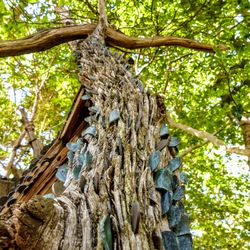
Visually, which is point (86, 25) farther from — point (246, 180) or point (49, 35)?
point (246, 180)

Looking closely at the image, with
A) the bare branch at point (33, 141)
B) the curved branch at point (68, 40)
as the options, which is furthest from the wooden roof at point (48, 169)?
the bare branch at point (33, 141)

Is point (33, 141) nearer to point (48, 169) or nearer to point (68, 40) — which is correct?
point (48, 169)

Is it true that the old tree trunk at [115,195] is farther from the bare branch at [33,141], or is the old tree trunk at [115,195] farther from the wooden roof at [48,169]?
the bare branch at [33,141]

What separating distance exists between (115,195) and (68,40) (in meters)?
2.53

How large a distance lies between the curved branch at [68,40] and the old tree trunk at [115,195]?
4.09ft

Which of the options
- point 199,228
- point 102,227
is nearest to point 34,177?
point 102,227

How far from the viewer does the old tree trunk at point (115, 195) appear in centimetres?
66

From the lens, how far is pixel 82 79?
2.43m

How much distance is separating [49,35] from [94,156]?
203 centimetres

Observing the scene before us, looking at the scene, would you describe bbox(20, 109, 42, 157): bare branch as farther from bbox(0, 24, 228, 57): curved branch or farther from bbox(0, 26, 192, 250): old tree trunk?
bbox(0, 26, 192, 250): old tree trunk

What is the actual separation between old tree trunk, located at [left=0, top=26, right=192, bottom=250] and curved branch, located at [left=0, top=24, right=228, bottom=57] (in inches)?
49.0

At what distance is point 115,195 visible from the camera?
0.95 m

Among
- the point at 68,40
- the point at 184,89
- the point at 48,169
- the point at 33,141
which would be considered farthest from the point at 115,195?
the point at 184,89

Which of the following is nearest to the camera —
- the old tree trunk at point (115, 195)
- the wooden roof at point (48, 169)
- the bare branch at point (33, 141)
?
the old tree trunk at point (115, 195)
